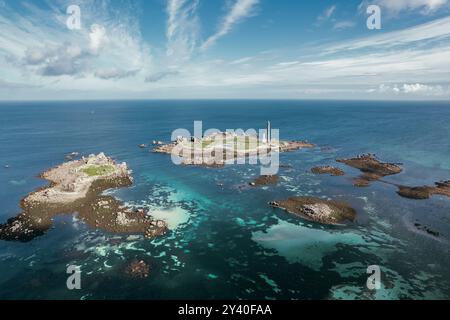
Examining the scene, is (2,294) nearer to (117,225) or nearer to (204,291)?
(117,225)

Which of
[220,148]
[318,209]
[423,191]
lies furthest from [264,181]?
[423,191]

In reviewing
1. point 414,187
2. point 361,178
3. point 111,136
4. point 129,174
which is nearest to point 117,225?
point 129,174

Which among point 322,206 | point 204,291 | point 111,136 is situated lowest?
point 204,291

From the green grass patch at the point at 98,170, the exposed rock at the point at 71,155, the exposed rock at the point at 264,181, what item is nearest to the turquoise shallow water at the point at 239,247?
the exposed rock at the point at 264,181

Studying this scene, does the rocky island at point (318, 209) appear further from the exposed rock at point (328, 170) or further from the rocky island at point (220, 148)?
the rocky island at point (220, 148)

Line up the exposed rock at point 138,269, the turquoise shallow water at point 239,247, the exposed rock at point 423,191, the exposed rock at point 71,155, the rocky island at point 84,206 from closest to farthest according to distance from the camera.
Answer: the turquoise shallow water at point 239,247, the exposed rock at point 138,269, the rocky island at point 84,206, the exposed rock at point 423,191, the exposed rock at point 71,155

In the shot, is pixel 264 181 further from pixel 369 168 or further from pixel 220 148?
pixel 220 148
